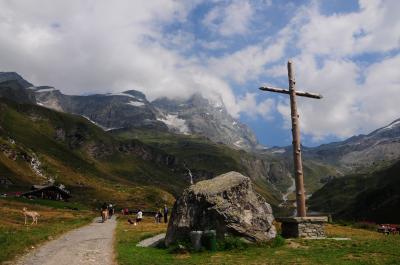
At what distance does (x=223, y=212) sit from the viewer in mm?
30984

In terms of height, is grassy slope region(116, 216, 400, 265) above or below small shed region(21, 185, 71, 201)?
below

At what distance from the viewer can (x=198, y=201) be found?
1268 inches

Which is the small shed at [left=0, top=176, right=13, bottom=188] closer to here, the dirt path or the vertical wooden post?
the dirt path

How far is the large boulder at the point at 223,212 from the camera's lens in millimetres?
30797

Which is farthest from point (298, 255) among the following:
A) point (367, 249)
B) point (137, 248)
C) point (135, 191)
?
point (135, 191)

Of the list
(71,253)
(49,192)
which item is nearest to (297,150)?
(71,253)

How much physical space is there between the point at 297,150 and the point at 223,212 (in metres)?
9.32

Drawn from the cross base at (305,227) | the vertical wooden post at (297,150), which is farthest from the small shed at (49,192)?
the cross base at (305,227)

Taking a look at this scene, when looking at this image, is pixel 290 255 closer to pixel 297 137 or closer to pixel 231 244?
pixel 231 244

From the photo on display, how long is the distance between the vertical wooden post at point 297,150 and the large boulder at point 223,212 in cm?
343

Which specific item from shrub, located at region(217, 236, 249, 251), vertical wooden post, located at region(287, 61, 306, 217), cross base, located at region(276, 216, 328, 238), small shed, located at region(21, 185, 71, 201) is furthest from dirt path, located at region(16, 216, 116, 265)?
small shed, located at region(21, 185, 71, 201)

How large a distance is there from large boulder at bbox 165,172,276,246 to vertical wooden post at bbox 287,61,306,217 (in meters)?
3.43

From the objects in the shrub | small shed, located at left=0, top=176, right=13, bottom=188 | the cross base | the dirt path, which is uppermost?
small shed, located at left=0, top=176, right=13, bottom=188

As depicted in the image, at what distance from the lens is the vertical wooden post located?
35.5 meters
